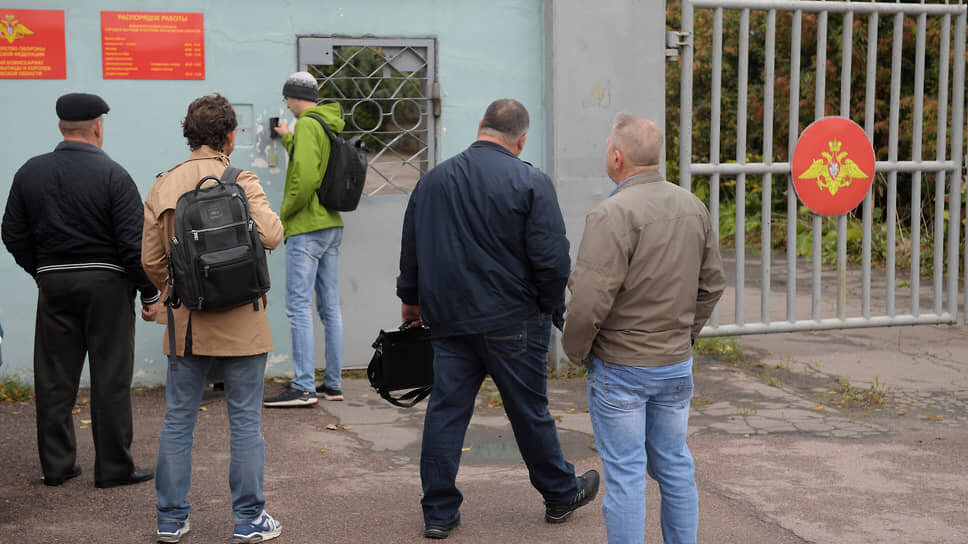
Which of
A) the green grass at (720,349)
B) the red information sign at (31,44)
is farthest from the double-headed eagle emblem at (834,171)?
the red information sign at (31,44)

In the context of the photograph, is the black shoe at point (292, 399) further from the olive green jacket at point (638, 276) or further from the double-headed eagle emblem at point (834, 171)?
Result: the double-headed eagle emblem at point (834, 171)

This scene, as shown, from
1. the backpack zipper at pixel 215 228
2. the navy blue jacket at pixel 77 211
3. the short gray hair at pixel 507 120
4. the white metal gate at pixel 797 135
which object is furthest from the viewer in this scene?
the white metal gate at pixel 797 135

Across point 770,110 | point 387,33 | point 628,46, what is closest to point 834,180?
point 770,110


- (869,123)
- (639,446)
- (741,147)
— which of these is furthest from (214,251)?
(869,123)

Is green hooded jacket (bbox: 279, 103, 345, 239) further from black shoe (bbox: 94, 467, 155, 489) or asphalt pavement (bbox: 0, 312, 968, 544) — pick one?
black shoe (bbox: 94, 467, 155, 489)

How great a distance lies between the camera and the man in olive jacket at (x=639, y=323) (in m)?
3.53

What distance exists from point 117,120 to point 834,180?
505cm

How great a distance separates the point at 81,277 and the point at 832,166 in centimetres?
525

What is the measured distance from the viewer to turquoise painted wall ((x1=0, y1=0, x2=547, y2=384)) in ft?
22.2

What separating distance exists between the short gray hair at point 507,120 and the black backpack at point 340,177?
94.4 inches

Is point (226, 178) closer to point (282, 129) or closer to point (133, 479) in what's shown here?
point (133, 479)

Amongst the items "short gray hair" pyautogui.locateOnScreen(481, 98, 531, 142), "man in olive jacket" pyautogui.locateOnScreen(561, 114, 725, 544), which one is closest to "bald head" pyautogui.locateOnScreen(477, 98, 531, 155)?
"short gray hair" pyautogui.locateOnScreen(481, 98, 531, 142)

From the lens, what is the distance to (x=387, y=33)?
723 cm

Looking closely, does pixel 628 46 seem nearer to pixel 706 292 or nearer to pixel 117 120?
pixel 117 120
